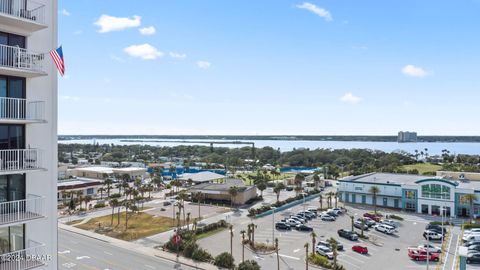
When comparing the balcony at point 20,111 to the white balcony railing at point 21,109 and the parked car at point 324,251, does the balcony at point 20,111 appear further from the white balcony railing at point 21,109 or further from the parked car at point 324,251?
the parked car at point 324,251

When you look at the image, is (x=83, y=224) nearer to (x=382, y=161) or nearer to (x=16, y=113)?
(x=16, y=113)

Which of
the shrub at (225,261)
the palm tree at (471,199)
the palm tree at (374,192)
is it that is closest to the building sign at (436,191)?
the palm tree at (471,199)

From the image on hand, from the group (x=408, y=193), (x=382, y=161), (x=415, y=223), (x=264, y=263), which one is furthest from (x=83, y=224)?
(x=382, y=161)

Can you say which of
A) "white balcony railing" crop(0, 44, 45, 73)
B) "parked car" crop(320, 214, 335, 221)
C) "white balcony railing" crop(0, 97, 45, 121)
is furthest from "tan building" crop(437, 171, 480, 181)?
"white balcony railing" crop(0, 44, 45, 73)

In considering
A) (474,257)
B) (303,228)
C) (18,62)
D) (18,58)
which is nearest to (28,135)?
(18,62)

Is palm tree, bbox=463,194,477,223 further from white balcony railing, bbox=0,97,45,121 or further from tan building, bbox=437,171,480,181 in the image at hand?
white balcony railing, bbox=0,97,45,121

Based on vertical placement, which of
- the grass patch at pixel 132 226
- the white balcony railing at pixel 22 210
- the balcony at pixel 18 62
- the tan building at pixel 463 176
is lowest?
the grass patch at pixel 132 226
